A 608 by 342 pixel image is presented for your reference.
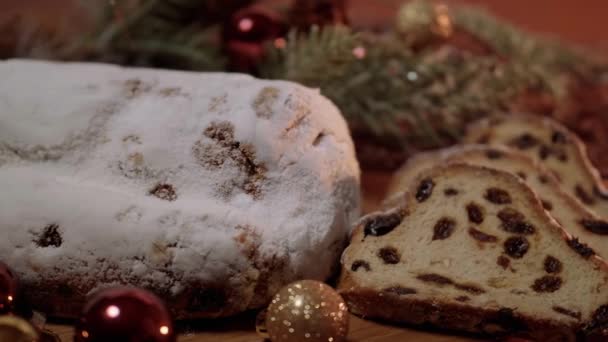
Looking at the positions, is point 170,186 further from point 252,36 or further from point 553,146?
point 553,146

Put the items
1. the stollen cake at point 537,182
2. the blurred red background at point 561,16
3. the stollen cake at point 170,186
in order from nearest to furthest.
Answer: the stollen cake at point 170,186, the stollen cake at point 537,182, the blurred red background at point 561,16

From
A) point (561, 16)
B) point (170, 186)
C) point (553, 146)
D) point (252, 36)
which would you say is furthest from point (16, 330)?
point (561, 16)

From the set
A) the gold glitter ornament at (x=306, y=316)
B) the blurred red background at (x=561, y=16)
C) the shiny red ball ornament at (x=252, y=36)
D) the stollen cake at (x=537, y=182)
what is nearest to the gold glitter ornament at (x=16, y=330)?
the gold glitter ornament at (x=306, y=316)

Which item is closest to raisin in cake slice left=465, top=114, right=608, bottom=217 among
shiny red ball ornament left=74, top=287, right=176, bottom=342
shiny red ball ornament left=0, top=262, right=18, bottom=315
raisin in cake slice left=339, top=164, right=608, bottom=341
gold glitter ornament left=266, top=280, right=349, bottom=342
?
raisin in cake slice left=339, top=164, right=608, bottom=341

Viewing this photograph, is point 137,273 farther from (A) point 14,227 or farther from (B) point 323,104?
(B) point 323,104

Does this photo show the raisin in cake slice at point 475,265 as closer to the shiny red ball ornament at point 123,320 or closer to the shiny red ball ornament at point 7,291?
the shiny red ball ornament at point 123,320
